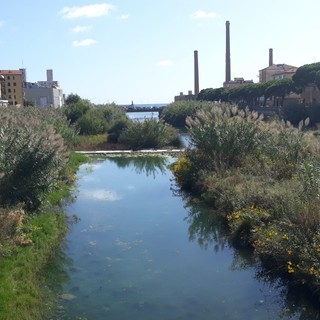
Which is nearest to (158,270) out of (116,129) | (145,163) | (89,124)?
(145,163)

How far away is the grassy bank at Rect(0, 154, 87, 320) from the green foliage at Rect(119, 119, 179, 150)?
19.8m

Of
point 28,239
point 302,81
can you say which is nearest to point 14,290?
point 28,239

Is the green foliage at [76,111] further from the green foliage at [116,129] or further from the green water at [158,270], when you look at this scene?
the green water at [158,270]

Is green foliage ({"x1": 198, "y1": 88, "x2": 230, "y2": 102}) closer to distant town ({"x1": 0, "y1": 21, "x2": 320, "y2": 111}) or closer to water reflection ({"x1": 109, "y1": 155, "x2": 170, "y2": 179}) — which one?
distant town ({"x1": 0, "y1": 21, "x2": 320, "y2": 111})

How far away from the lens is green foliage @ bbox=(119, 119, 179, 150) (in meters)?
33.4

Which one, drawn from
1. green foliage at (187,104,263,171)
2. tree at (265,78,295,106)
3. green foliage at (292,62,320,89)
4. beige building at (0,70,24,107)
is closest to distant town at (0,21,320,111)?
beige building at (0,70,24,107)

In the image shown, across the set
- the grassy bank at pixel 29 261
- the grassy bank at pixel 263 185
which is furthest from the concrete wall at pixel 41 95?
the grassy bank at pixel 29 261

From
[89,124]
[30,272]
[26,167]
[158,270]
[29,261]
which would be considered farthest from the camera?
[89,124]

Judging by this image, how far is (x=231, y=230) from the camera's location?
1187 centimetres

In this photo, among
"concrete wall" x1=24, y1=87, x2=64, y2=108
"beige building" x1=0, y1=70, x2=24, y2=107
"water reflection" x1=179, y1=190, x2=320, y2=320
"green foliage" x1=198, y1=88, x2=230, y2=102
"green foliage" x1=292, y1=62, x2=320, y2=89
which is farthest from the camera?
"concrete wall" x1=24, y1=87, x2=64, y2=108

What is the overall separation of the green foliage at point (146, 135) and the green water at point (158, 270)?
1692 cm

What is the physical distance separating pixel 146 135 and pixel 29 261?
2420 cm

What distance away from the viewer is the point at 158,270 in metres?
10.1

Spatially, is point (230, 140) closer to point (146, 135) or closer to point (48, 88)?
point (146, 135)
